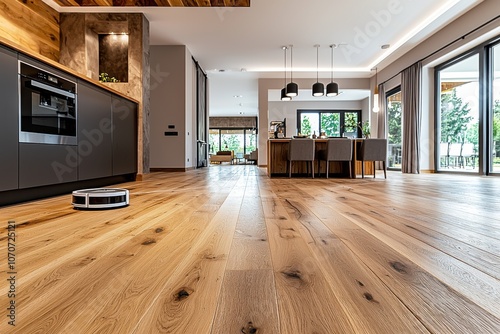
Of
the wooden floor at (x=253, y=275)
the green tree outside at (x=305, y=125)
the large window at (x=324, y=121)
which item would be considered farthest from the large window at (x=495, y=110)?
the green tree outside at (x=305, y=125)

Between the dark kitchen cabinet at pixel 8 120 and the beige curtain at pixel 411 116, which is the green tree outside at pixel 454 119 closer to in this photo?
the beige curtain at pixel 411 116

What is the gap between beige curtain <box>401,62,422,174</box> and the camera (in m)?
7.16

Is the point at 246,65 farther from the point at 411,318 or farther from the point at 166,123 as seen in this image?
the point at 411,318

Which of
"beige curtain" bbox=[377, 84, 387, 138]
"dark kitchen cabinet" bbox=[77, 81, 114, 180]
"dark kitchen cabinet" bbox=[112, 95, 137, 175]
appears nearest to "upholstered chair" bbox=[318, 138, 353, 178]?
"dark kitchen cabinet" bbox=[112, 95, 137, 175]

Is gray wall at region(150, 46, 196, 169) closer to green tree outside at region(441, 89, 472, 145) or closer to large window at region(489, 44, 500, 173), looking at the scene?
green tree outside at region(441, 89, 472, 145)

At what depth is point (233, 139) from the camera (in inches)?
733

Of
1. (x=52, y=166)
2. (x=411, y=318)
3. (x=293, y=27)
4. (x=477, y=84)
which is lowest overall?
(x=411, y=318)

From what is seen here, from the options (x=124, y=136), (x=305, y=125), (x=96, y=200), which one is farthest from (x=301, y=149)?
(x=305, y=125)

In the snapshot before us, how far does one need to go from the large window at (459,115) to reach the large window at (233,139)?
479 inches

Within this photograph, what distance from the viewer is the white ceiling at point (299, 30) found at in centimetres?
529

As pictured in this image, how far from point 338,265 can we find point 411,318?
0.32 metres

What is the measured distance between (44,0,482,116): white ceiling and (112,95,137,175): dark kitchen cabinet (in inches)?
83.6

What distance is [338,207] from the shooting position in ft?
6.91

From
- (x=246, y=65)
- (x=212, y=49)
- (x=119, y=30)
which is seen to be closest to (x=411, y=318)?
(x=119, y=30)
